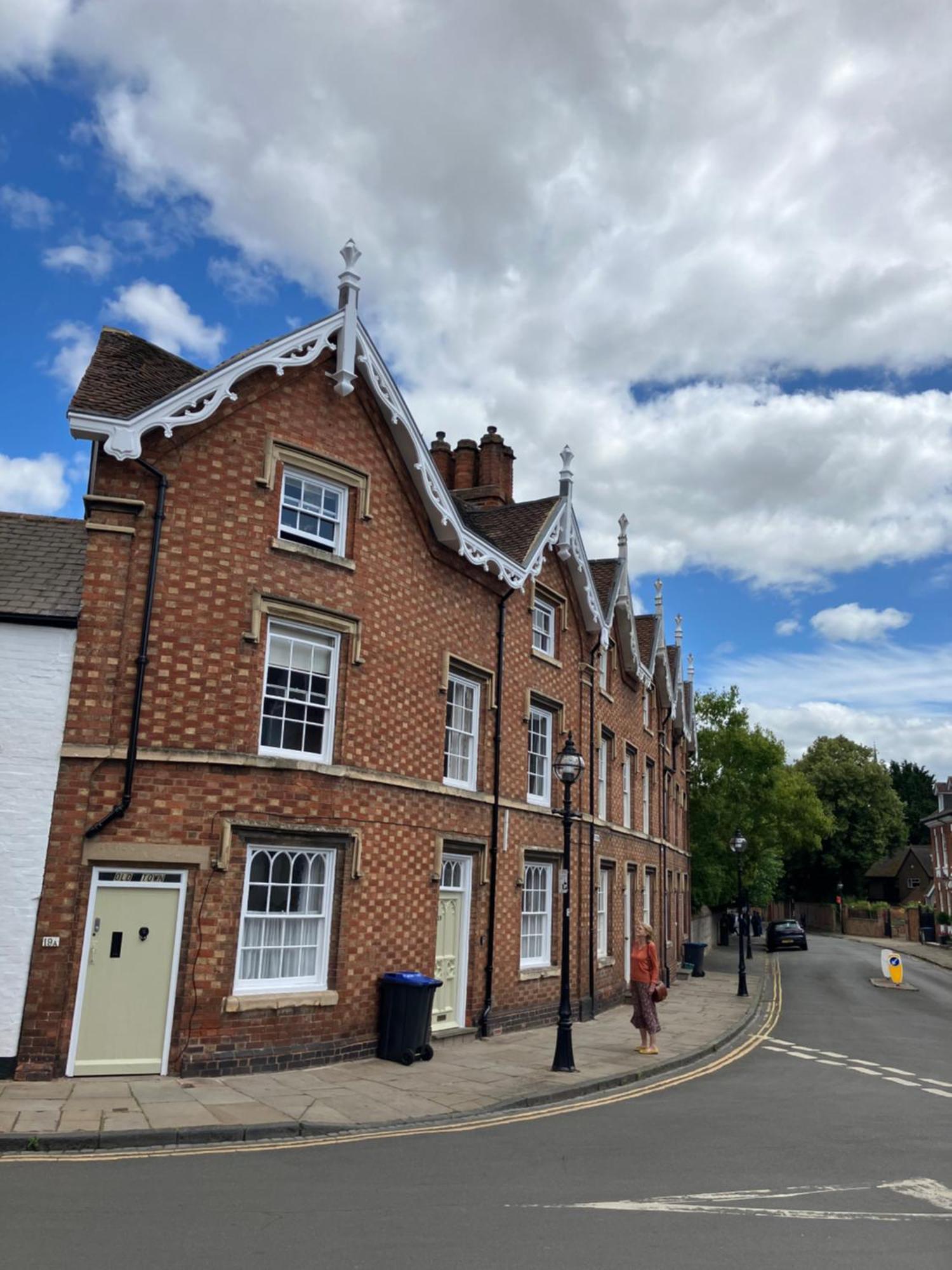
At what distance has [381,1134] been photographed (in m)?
9.02

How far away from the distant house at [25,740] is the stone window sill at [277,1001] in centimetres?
233

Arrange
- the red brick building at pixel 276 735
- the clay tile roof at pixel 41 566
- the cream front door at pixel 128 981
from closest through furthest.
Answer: the cream front door at pixel 128 981
the red brick building at pixel 276 735
the clay tile roof at pixel 41 566

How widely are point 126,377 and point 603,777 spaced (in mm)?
14273

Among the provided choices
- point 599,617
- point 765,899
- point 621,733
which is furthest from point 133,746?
point 765,899

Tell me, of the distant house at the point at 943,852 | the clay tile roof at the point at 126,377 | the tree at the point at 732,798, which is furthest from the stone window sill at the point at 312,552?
the distant house at the point at 943,852

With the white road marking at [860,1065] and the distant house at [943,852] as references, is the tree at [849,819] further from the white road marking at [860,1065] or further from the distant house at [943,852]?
the white road marking at [860,1065]

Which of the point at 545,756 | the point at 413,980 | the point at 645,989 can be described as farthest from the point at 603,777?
the point at 413,980

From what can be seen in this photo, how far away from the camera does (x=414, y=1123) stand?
31.1 feet

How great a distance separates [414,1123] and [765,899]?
169ft

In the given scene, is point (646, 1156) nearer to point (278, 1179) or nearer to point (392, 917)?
point (278, 1179)

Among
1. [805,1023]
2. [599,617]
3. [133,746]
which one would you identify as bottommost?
[805,1023]

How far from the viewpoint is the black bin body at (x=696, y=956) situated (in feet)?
103

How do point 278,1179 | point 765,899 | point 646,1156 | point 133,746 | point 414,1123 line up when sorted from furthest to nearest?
point 765,899 < point 133,746 < point 414,1123 < point 646,1156 < point 278,1179

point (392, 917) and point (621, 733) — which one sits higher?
point (621, 733)
